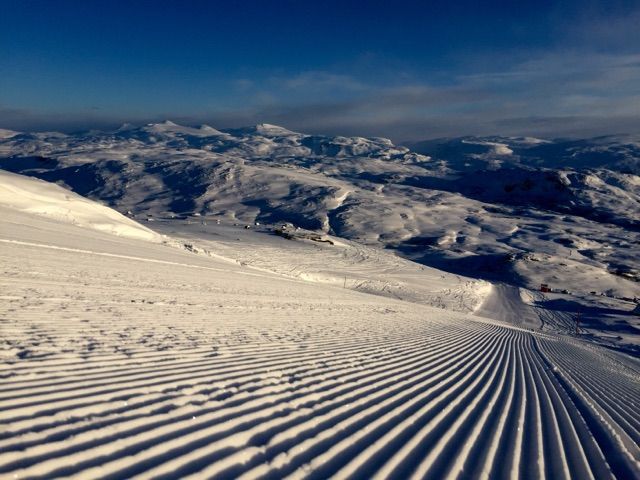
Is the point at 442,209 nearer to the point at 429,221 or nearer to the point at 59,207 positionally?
the point at 429,221

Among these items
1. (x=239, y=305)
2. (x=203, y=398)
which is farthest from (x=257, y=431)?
(x=239, y=305)

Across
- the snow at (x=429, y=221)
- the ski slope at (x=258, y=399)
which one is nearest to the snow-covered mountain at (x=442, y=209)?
the snow at (x=429, y=221)

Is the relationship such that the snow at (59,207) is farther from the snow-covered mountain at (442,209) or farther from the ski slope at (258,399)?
the snow-covered mountain at (442,209)

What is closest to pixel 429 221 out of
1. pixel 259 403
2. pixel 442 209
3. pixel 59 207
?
pixel 442 209

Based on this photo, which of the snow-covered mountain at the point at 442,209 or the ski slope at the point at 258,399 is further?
the snow-covered mountain at the point at 442,209

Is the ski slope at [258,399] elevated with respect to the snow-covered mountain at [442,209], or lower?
lower

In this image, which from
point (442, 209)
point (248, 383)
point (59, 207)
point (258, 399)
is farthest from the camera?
point (442, 209)
